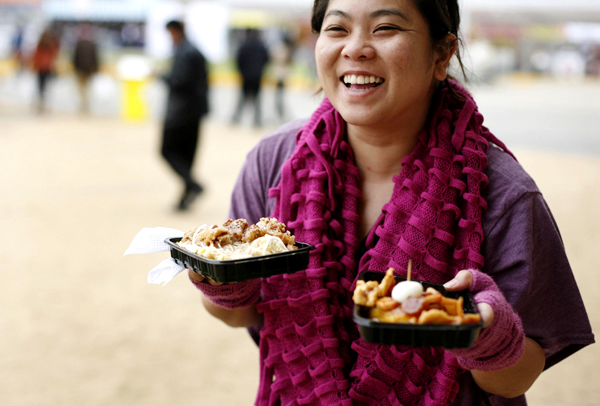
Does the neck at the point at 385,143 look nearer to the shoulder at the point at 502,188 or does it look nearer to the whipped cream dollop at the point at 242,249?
the shoulder at the point at 502,188

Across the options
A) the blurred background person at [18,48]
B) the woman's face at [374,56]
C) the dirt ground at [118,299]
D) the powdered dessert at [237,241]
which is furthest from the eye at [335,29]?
the blurred background person at [18,48]

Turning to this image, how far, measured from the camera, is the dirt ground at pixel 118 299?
3660 mm

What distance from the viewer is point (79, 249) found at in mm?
5848

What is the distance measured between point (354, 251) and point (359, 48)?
58cm

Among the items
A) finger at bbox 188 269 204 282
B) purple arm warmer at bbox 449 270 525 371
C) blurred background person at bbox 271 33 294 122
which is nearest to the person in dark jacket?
finger at bbox 188 269 204 282

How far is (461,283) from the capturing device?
1367mm

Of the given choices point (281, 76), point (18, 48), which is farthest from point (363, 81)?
point (18, 48)

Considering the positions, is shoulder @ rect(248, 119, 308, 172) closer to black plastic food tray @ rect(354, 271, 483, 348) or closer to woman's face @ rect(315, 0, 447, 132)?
woman's face @ rect(315, 0, 447, 132)

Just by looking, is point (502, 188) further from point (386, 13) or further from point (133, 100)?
point (133, 100)

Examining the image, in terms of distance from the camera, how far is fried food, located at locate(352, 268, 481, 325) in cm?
122

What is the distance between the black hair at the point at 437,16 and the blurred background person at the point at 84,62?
47.0ft

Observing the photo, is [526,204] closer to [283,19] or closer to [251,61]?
[251,61]

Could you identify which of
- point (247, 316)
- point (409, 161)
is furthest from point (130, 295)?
point (409, 161)

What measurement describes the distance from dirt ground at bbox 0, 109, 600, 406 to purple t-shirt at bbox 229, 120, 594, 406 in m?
2.16
